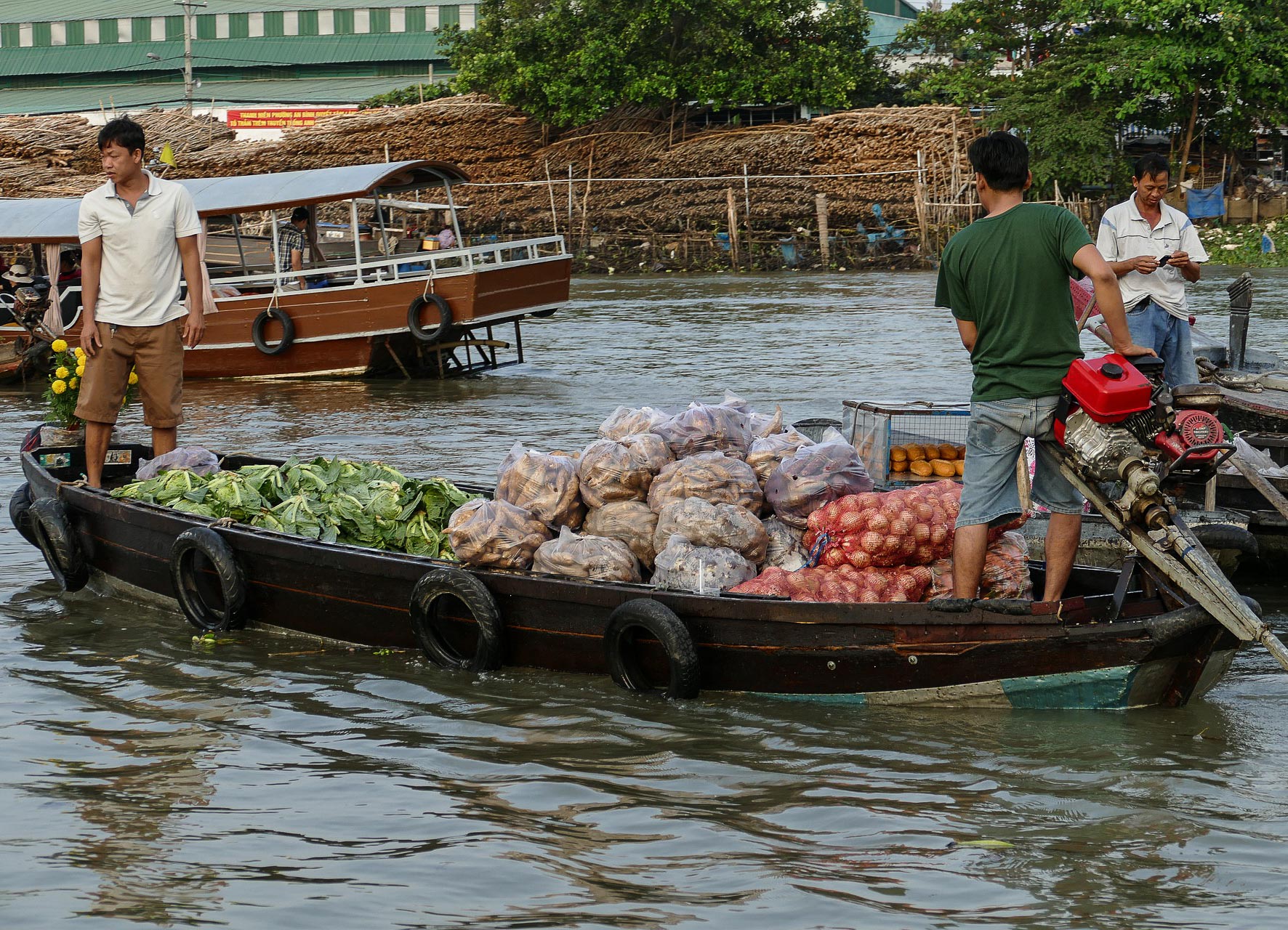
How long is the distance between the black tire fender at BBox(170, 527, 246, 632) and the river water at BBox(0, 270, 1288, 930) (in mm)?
137

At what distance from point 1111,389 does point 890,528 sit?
40.5 inches

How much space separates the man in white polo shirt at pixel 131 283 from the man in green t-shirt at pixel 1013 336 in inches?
143

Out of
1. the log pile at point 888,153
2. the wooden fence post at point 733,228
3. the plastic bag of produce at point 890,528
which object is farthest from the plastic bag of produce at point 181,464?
the log pile at point 888,153

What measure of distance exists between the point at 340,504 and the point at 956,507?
259 cm

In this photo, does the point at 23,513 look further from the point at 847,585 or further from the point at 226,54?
the point at 226,54

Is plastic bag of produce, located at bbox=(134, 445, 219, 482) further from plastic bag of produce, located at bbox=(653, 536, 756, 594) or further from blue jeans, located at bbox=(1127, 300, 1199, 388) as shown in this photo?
blue jeans, located at bbox=(1127, 300, 1199, 388)

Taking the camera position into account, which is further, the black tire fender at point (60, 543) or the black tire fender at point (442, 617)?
the black tire fender at point (60, 543)

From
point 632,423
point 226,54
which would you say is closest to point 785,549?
point 632,423

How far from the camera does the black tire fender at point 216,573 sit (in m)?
6.11

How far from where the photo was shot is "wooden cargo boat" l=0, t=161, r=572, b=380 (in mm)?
14992

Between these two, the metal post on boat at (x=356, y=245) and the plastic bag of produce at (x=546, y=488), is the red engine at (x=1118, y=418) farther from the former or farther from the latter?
the metal post on boat at (x=356, y=245)

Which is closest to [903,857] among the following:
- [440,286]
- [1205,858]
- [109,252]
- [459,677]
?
[1205,858]

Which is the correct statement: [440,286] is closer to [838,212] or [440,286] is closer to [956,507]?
[956,507]

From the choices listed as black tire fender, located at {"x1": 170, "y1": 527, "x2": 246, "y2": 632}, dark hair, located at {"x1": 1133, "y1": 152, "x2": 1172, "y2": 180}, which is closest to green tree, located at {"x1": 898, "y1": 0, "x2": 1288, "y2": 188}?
dark hair, located at {"x1": 1133, "y1": 152, "x2": 1172, "y2": 180}
